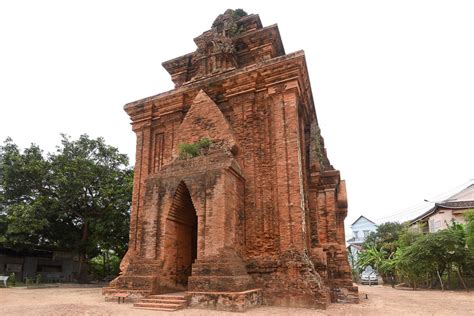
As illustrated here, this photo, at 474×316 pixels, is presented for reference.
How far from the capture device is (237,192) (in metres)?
9.06

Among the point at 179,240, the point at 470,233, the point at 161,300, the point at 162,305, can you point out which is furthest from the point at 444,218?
the point at 162,305

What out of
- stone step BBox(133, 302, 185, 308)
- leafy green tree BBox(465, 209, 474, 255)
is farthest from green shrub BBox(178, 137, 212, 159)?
leafy green tree BBox(465, 209, 474, 255)

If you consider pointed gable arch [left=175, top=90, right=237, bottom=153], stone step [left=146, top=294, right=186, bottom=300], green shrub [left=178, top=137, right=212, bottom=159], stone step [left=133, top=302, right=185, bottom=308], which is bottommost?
stone step [left=133, top=302, right=185, bottom=308]

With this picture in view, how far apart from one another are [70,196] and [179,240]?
43.2ft

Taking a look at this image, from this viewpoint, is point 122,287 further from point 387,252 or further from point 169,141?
point 387,252

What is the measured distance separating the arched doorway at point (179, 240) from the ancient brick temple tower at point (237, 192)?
32mm

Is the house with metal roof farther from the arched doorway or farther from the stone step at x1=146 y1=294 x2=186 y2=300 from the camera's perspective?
the stone step at x1=146 y1=294 x2=186 y2=300

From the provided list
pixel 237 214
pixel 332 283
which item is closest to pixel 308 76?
pixel 237 214

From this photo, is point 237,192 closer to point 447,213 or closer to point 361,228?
point 447,213

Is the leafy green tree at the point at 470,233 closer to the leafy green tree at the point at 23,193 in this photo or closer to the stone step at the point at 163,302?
the stone step at the point at 163,302

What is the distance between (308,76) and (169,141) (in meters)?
4.93

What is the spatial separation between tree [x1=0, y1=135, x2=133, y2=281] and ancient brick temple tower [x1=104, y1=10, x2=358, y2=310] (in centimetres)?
960

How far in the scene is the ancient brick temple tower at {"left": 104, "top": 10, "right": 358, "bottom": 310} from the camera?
→ 26.4 ft

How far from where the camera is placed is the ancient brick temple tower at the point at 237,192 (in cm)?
805
